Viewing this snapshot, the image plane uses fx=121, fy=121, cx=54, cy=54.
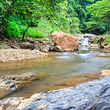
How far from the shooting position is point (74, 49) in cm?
1049

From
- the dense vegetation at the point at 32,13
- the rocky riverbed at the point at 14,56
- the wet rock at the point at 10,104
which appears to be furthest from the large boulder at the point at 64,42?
the wet rock at the point at 10,104

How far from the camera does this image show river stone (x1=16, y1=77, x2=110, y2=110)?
1.31 meters

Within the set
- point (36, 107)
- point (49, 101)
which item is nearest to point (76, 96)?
point (49, 101)

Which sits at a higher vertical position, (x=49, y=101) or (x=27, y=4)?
(x=27, y=4)

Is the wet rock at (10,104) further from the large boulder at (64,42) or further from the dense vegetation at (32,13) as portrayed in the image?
the large boulder at (64,42)

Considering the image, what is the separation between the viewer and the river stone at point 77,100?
4.29 ft

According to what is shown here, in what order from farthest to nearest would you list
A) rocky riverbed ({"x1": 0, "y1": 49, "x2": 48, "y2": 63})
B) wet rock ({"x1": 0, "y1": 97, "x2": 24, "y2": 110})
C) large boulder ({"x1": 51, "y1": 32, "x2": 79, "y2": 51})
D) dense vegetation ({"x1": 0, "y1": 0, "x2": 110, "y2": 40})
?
large boulder ({"x1": 51, "y1": 32, "x2": 79, "y2": 51}) → dense vegetation ({"x1": 0, "y1": 0, "x2": 110, "y2": 40}) → rocky riverbed ({"x1": 0, "y1": 49, "x2": 48, "y2": 63}) → wet rock ({"x1": 0, "y1": 97, "x2": 24, "y2": 110})

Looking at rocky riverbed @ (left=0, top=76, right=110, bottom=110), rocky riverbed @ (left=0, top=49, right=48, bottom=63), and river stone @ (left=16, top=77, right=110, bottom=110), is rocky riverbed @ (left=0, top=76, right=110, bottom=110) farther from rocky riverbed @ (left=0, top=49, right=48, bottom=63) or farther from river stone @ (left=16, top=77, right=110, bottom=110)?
rocky riverbed @ (left=0, top=49, right=48, bottom=63)

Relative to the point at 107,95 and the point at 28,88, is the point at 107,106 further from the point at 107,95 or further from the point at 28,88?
the point at 28,88

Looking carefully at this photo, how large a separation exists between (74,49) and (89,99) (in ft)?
30.4

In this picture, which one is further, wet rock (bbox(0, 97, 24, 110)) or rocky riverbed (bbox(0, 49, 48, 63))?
rocky riverbed (bbox(0, 49, 48, 63))

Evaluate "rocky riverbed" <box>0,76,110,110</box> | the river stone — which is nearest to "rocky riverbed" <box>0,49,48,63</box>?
"rocky riverbed" <box>0,76,110,110</box>

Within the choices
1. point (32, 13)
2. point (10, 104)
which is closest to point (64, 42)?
point (32, 13)

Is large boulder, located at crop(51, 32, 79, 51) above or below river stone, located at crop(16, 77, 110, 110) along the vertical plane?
above
